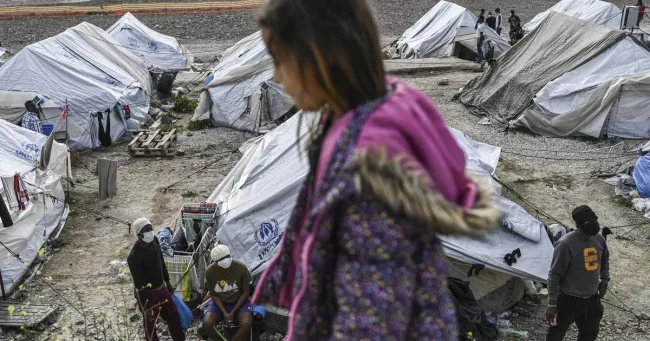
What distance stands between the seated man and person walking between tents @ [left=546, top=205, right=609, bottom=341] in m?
2.65

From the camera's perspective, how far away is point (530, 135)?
42.8ft

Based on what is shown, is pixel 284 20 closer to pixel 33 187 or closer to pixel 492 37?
pixel 33 187

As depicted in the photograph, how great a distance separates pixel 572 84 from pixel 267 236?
8.40m

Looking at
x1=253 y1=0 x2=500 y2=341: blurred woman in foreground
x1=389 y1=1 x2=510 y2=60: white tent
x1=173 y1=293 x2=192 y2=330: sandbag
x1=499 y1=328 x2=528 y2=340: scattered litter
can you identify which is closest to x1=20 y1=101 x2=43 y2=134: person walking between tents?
x1=173 y1=293 x2=192 y2=330: sandbag

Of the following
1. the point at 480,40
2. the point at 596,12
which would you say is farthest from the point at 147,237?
the point at 596,12

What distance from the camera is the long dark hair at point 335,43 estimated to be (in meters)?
1.33

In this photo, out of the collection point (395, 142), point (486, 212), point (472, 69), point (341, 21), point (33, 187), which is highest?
point (341, 21)

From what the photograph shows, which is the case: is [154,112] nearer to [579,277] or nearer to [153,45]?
[153,45]

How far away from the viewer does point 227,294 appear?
6062mm

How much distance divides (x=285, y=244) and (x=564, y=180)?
988 cm

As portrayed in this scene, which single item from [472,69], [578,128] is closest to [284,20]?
[578,128]

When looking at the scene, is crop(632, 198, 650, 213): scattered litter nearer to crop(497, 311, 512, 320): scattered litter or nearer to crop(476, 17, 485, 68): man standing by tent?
crop(497, 311, 512, 320): scattered litter

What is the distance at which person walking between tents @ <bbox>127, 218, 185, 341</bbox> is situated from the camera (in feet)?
19.2

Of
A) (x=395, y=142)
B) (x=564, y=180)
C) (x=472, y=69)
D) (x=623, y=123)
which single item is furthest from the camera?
(x=472, y=69)
